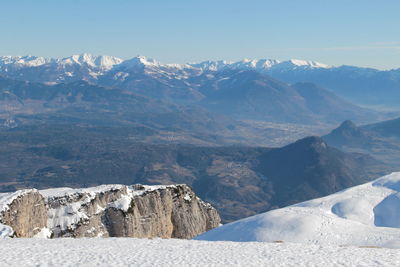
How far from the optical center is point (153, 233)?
75750 mm

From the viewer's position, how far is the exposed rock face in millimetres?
57062

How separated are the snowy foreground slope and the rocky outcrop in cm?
656

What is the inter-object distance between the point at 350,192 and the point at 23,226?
306ft

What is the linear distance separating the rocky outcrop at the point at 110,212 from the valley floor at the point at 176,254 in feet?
63.1

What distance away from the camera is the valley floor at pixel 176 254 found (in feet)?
113

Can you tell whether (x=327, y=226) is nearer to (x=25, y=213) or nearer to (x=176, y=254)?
(x=25, y=213)

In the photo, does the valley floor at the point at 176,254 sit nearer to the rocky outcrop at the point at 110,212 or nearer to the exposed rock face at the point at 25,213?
the exposed rock face at the point at 25,213

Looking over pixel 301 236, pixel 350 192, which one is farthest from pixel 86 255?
pixel 350 192

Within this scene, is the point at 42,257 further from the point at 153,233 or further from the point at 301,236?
the point at 301,236

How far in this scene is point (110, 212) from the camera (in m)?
70.6

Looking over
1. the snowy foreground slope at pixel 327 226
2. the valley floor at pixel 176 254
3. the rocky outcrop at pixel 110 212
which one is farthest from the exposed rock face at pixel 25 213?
the snowy foreground slope at pixel 327 226

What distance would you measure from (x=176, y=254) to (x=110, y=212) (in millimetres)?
35624

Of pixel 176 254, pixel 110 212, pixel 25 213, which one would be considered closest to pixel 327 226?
pixel 110 212

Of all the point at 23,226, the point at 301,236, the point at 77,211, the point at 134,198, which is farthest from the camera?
the point at 301,236
